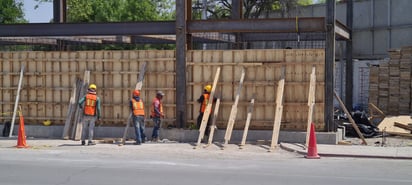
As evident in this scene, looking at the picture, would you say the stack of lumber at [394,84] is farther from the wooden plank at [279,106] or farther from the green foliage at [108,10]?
the green foliage at [108,10]

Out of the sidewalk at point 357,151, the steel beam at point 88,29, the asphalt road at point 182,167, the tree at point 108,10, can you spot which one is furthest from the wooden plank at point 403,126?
the tree at point 108,10

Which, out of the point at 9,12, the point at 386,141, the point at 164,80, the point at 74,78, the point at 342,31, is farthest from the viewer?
the point at 9,12

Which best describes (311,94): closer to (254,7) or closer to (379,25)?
(379,25)

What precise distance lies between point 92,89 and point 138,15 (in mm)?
22865

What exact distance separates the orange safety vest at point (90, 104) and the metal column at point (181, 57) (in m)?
2.53

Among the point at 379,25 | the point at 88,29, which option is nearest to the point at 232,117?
the point at 88,29

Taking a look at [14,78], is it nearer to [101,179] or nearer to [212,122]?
[212,122]

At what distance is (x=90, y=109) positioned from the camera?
55.0 feet

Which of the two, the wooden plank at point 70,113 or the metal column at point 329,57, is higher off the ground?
the metal column at point 329,57

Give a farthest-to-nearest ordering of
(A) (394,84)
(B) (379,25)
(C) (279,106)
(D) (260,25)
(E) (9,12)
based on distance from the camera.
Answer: (E) (9,12)
(B) (379,25)
(A) (394,84)
(D) (260,25)
(C) (279,106)

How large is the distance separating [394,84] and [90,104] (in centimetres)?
1407

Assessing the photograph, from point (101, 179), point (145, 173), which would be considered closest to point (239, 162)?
point (145, 173)

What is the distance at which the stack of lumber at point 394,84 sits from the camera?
24281 mm

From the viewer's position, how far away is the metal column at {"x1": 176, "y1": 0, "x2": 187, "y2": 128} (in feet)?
57.0
